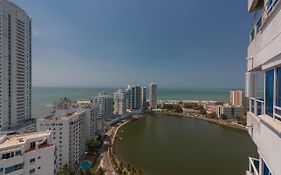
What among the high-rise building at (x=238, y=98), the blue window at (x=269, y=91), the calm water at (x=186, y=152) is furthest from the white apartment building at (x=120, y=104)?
the blue window at (x=269, y=91)

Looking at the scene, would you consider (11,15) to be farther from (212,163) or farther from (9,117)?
(212,163)

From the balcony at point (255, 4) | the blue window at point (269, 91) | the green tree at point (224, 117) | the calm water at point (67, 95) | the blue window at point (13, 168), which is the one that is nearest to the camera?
the blue window at point (269, 91)

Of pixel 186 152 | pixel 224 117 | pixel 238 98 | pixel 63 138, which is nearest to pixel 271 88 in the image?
pixel 63 138

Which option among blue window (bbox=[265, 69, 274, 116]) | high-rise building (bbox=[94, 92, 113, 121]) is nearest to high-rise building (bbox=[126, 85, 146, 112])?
high-rise building (bbox=[94, 92, 113, 121])

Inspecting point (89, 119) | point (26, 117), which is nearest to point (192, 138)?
point (89, 119)

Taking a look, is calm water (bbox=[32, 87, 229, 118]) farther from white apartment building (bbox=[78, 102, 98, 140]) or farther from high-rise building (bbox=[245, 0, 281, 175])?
high-rise building (bbox=[245, 0, 281, 175])

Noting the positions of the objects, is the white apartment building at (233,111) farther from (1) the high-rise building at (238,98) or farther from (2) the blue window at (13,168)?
(2) the blue window at (13,168)
